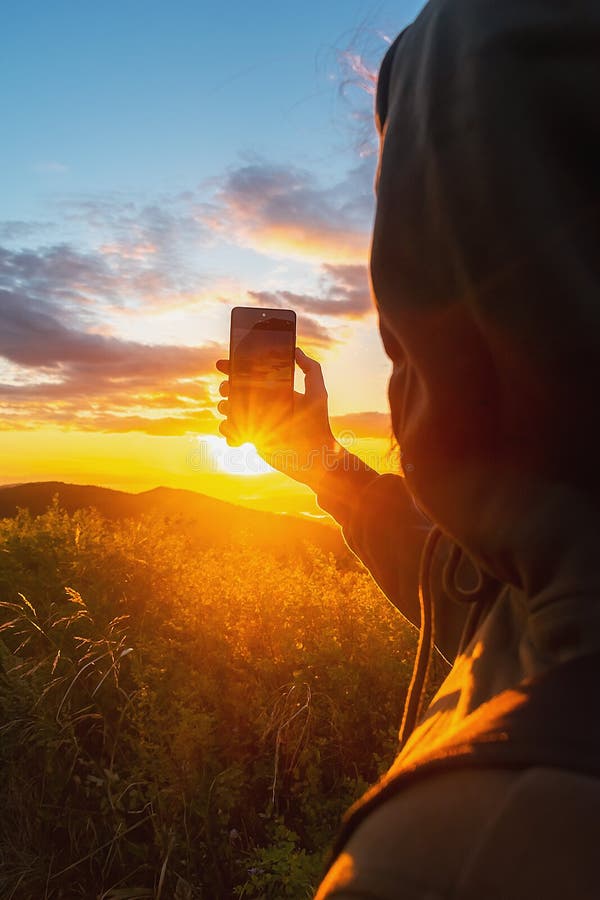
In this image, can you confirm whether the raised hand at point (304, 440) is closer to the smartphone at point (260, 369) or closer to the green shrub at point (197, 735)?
the smartphone at point (260, 369)

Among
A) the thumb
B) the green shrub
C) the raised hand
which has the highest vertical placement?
the thumb

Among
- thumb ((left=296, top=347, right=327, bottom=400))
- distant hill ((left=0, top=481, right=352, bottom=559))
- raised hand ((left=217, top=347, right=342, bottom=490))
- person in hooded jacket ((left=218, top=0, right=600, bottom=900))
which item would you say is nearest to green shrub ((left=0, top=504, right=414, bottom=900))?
raised hand ((left=217, top=347, right=342, bottom=490))

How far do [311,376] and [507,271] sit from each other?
6.20 ft

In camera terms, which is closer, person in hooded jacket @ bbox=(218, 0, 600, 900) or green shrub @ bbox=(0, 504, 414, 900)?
person in hooded jacket @ bbox=(218, 0, 600, 900)

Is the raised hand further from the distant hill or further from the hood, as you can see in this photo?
the distant hill

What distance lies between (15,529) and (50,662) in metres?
1.75

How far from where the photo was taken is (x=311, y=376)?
2635 millimetres

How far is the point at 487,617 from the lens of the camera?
3.20ft

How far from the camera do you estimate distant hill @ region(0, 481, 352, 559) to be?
5.91 metres

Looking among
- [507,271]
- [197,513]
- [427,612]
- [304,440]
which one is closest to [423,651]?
[427,612]

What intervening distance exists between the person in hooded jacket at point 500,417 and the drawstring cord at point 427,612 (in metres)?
0.08

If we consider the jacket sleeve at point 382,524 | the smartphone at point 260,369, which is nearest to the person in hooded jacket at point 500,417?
the jacket sleeve at point 382,524

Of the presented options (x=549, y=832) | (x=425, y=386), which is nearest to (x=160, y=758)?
(x=425, y=386)

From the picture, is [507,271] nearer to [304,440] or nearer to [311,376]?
[304,440]
